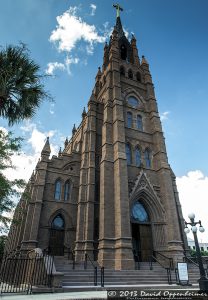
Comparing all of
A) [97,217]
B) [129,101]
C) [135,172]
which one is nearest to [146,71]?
[129,101]

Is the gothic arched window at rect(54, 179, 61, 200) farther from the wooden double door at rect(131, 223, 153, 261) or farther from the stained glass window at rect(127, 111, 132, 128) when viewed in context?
the stained glass window at rect(127, 111, 132, 128)

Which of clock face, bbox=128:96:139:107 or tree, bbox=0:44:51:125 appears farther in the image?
clock face, bbox=128:96:139:107

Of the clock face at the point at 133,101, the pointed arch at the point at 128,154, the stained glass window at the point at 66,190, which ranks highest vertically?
the clock face at the point at 133,101

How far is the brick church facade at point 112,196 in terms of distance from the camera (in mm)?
18548

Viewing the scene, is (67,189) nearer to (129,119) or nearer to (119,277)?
(129,119)

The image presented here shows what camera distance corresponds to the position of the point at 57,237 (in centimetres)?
2088

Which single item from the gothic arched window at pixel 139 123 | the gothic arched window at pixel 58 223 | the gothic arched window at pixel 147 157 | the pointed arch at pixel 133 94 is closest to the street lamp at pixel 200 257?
the gothic arched window at pixel 147 157

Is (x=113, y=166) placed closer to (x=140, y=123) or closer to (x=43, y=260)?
(x=140, y=123)

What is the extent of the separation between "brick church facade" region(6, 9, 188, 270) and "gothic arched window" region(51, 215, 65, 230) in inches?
3.6

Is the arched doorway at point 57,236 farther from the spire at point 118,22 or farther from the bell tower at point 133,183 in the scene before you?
the spire at point 118,22

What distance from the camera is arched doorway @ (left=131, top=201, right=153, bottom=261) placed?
19531 mm

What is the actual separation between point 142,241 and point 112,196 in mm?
4933

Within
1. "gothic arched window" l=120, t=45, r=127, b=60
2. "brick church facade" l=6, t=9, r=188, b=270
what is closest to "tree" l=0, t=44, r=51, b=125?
"brick church facade" l=6, t=9, r=188, b=270

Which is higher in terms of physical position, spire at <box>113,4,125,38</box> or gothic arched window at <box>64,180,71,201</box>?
spire at <box>113,4,125,38</box>
